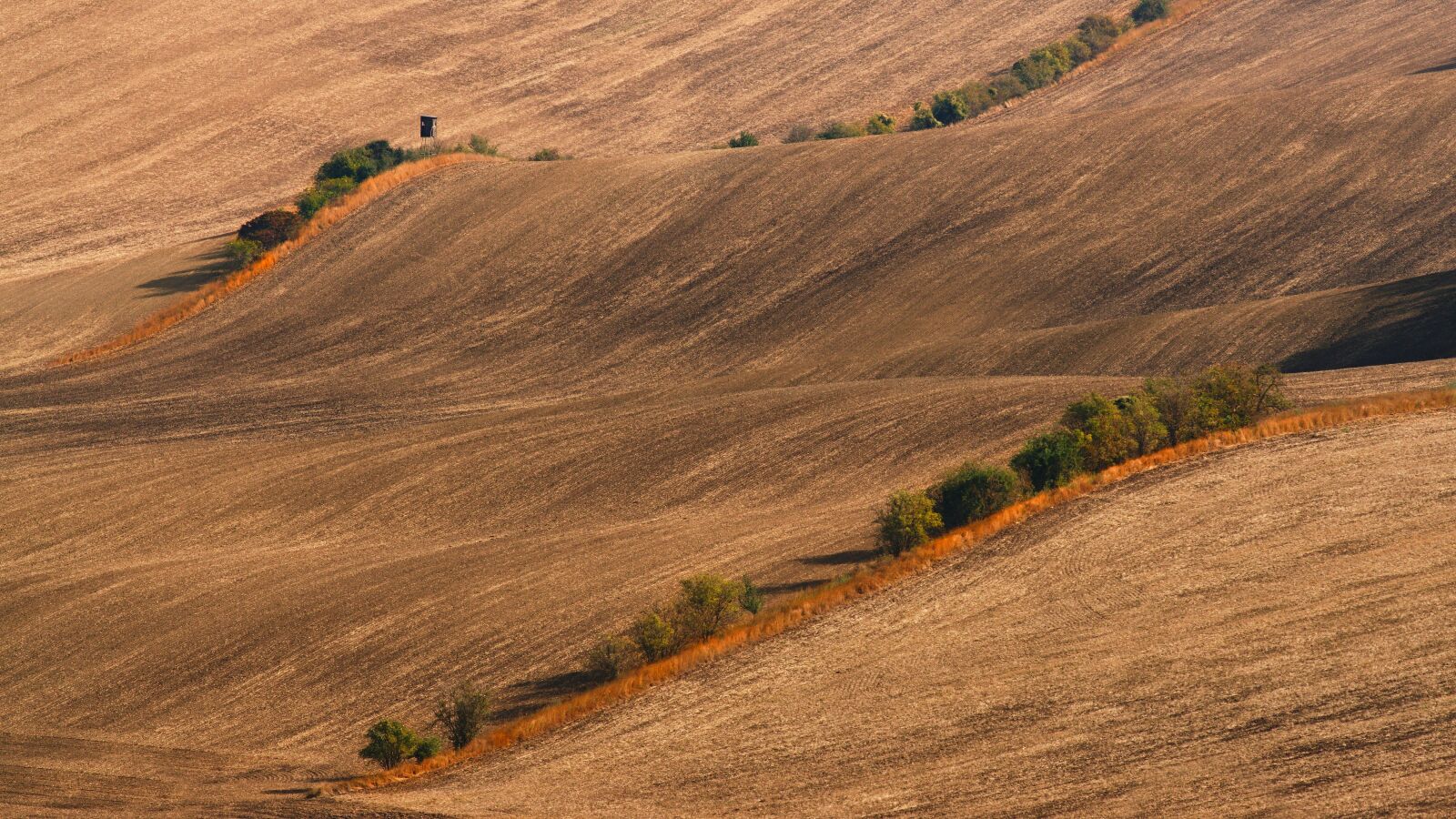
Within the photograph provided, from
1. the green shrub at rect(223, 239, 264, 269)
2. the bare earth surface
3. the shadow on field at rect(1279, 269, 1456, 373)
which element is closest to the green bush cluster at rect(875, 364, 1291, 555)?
the bare earth surface

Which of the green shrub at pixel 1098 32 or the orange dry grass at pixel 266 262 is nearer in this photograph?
the orange dry grass at pixel 266 262

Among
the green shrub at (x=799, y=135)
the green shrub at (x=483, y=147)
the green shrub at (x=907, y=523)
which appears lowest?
the green shrub at (x=907, y=523)

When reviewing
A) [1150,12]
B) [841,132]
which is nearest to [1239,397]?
[841,132]

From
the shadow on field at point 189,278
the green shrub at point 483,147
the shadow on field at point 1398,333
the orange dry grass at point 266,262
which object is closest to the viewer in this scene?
the shadow on field at point 1398,333

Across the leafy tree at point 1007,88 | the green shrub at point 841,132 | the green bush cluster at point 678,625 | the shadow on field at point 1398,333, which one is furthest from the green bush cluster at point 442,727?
the leafy tree at point 1007,88

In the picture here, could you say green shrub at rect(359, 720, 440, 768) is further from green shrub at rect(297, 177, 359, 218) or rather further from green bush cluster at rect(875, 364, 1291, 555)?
green shrub at rect(297, 177, 359, 218)

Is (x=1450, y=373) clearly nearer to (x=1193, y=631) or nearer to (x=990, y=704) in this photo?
(x=1193, y=631)

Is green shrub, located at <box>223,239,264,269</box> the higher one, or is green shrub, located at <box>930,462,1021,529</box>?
green shrub, located at <box>223,239,264,269</box>

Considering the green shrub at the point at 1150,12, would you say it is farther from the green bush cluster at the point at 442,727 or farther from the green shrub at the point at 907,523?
the green bush cluster at the point at 442,727
